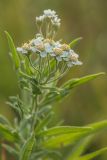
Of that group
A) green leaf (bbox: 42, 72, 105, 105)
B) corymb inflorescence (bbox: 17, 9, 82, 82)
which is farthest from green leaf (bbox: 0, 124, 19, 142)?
corymb inflorescence (bbox: 17, 9, 82, 82)

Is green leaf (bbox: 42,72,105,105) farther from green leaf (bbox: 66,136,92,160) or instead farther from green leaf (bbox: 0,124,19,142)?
green leaf (bbox: 66,136,92,160)

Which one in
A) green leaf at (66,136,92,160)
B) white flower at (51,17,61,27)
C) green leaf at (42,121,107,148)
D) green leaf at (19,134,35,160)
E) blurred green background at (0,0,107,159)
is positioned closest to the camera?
green leaf at (19,134,35,160)

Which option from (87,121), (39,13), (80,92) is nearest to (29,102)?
(87,121)

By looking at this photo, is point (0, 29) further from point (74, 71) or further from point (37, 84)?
point (37, 84)

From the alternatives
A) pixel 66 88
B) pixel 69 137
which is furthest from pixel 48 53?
pixel 69 137

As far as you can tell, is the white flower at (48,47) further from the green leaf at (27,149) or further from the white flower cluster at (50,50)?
the green leaf at (27,149)
